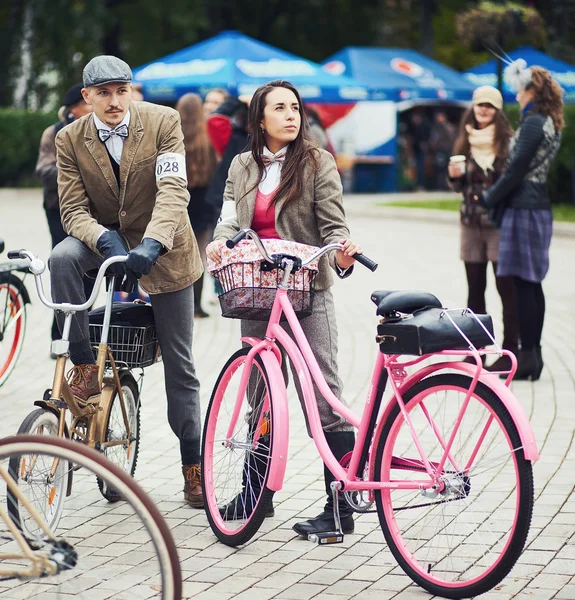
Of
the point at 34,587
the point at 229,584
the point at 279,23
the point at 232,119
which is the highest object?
the point at 279,23

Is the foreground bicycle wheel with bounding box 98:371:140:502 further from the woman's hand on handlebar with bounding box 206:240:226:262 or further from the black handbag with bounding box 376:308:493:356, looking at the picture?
the black handbag with bounding box 376:308:493:356

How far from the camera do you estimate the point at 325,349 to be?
4.70 metres

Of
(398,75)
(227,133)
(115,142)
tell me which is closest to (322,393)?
(115,142)

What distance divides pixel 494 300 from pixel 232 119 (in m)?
3.22

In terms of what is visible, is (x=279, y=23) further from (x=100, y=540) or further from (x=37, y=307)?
(x=100, y=540)

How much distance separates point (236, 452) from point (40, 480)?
1044 millimetres

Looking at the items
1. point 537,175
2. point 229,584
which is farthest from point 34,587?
point 537,175

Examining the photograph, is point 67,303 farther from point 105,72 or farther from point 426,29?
point 426,29

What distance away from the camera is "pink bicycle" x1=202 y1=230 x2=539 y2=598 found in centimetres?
386

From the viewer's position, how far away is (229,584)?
4.20 m

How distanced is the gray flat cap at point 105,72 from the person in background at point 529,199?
3527 millimetres

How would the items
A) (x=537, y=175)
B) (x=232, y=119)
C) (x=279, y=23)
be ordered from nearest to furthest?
(x=537, y=175) < (x=232, y=119) < (x=279, y=23)

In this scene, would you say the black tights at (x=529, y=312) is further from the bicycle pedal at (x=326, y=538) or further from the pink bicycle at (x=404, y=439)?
the bicycle pedal at (x=326, y=538)

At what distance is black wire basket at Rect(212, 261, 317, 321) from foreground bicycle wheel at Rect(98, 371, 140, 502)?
786 mm
